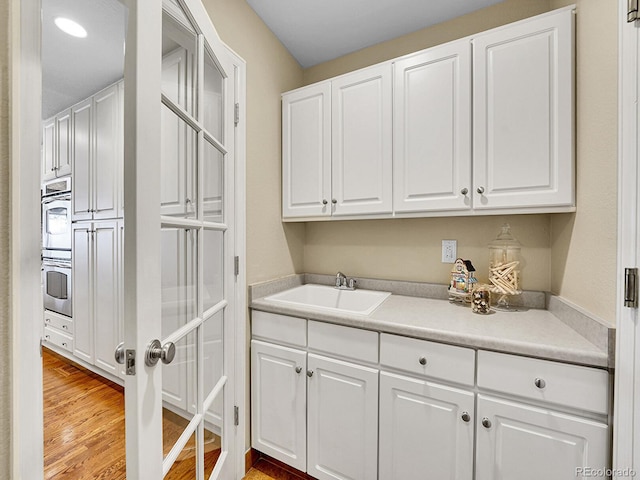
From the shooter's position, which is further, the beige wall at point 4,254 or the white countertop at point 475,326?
the white countertop at point 475,326

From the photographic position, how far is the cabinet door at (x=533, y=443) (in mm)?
869

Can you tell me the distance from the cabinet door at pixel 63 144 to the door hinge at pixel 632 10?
3484 millimetres

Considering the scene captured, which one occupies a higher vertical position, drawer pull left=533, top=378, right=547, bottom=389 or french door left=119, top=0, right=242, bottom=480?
french door left=119, top=0, right=242, bottom=480

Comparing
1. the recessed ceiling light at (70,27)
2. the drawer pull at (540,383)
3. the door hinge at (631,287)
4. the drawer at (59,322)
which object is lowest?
the drawer at (59,322)

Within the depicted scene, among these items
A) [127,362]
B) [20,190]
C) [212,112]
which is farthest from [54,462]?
[212,112]

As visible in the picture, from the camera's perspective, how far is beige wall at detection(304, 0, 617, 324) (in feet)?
3.00

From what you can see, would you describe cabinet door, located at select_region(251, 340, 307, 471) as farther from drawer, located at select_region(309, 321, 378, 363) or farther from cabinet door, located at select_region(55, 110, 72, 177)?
cabinet door, located at select_region(55, 110, 72, 177)

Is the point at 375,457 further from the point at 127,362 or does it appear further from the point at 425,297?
the point at 127,362

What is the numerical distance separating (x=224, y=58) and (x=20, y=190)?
0.96 metres

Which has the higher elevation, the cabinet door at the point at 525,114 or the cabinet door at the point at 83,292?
the cabinet door at the point at 525,114

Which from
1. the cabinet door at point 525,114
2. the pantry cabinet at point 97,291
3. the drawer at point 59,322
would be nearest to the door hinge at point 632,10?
the cabinet door at point 525,114

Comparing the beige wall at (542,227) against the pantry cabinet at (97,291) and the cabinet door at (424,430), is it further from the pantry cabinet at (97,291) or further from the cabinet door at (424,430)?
the pantry cabinet at (97,291)

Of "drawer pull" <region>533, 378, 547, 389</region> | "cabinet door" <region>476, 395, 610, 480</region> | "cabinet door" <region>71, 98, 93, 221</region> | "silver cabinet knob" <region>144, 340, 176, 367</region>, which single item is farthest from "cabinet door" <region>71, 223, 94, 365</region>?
"drawer pull" <region>533, 378, 547, 389</region>

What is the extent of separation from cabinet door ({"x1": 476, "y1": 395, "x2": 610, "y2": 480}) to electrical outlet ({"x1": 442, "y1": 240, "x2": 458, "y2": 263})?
793 mm
